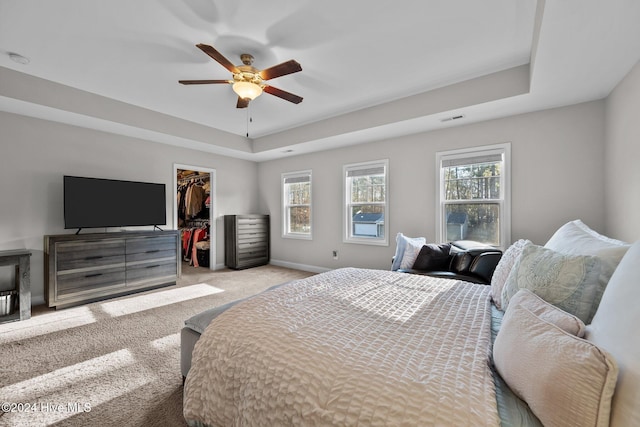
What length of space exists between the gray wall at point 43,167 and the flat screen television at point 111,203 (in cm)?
27

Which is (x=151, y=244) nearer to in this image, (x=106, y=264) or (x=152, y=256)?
(x=152, y=256)

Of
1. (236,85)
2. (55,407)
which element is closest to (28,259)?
(55,407)

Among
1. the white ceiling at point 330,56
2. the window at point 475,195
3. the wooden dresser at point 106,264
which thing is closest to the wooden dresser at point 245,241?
the wooden dresser at point 106,264

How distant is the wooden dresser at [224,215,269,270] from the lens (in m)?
5.42

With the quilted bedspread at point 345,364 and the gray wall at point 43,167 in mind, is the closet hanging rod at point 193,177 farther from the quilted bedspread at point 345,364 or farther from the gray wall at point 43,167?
the quilted bedspread at point 345,364

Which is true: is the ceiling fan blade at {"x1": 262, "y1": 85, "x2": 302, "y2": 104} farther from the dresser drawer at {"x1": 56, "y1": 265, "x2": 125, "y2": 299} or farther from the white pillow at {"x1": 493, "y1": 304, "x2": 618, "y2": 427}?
the dresser drawer at {"x1": 56, "y1": 265, "x2": 125, "y2": 299}

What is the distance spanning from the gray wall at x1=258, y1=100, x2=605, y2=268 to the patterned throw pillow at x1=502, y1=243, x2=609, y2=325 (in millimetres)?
2272

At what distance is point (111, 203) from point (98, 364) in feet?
8.25

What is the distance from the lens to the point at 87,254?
11.4 ft

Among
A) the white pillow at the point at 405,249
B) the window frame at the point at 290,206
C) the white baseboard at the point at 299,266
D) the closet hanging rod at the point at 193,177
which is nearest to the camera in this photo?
the white pillow at the point at 405,249

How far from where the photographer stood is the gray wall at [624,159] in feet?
7.04

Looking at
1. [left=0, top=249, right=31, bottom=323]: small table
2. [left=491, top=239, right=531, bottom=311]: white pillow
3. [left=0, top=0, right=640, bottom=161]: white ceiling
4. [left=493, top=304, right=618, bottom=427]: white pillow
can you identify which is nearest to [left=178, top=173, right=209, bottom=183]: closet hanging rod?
[left=0, top=0, right=640, bottom=161]: white ceiling

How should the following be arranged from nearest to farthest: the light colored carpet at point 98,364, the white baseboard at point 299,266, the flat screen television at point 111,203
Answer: the light colored carpet at point 98,364
the flat screen television at point 111,203
the white baseboard at point 299,266

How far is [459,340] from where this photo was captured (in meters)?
1.17
